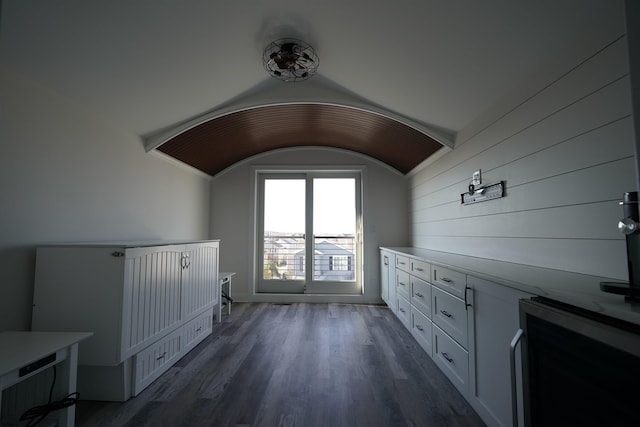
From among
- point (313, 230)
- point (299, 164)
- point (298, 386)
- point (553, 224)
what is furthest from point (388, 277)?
→ point (553, 224)

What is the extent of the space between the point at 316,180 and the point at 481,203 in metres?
2.81

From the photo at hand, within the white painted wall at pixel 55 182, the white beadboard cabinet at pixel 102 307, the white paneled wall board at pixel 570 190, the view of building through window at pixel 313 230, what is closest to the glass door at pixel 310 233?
the view of building through window at pixel 313 230

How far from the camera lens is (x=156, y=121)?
9.09 feet

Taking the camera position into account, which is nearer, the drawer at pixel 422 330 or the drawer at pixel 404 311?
the drawer at pixel 422 330

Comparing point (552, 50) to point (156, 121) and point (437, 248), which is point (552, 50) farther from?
point (156, 121)

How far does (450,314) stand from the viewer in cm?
194

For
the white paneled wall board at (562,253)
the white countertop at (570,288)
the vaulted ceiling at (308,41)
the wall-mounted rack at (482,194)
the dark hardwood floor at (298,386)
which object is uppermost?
the vaulted ceiling at (308,41)

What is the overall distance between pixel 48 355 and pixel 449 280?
7.85 feet

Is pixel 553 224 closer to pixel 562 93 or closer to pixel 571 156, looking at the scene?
pixel 571 156

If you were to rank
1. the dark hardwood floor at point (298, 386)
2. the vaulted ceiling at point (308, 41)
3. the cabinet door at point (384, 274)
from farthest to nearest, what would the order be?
the cabinet door at point (384, 274)
the dark hardwood floor at point (298, 386)
the vaulted ceiling at point (308, 41)

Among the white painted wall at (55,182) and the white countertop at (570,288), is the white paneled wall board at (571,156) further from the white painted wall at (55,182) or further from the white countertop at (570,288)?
the white painted wall at (55,182)

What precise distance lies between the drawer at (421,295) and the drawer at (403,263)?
151 mm

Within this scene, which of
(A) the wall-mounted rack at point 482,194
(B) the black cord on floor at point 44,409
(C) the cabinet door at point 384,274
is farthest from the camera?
(C) the cabinet door at point 384,274

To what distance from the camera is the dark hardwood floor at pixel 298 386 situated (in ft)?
5.49
